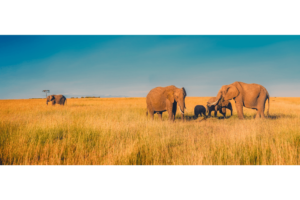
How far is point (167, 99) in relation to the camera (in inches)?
388

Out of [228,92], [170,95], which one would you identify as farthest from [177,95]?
[228,92]

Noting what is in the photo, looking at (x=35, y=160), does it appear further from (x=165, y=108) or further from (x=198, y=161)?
(x=165, y=108)

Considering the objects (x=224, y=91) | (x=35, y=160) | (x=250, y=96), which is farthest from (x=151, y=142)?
(x=250, y=96)

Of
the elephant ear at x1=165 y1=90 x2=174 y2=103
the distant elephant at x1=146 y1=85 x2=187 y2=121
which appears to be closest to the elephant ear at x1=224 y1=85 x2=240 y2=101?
the distant elephant at x1=146 y1=85 x2=187 y2=121

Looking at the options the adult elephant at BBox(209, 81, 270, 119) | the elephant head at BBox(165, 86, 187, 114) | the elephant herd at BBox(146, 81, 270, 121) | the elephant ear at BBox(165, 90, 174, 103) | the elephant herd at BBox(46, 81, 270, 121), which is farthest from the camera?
the adult elephant at BBox(209, 81, 270, 119)

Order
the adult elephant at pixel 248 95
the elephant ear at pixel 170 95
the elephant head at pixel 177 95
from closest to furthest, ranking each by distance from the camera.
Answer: the elephant head at pixel 177 95, the elephant ear at pixel 170 95, the adult elephant at pixel 248 95

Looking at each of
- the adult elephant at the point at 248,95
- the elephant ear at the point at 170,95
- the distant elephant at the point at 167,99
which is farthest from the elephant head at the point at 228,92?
the elephant ear at the point at 170,95

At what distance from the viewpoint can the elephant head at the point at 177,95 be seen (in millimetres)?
9204

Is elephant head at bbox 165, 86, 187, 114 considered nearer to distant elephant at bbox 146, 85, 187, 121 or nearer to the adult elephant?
distant elephant at bbox 146, 85, 187, 121

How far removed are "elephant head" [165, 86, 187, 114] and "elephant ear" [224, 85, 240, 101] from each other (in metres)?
3.45

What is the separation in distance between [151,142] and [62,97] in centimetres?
2465

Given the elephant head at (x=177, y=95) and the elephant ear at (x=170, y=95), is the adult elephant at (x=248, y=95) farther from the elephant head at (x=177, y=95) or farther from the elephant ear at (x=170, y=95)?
the elephant ear at (x=170, y=95)

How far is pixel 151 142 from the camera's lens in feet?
16.5

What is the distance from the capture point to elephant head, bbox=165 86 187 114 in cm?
920
